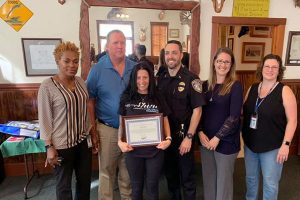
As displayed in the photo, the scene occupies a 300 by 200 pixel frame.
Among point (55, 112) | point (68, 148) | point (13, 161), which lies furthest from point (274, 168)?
point (13, 161)

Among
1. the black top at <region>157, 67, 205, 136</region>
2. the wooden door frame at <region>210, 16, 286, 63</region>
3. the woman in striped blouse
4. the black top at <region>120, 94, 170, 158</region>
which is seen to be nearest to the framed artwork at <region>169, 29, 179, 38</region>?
→ the wooden door frame at <region>210, 16, 286, 63</region>

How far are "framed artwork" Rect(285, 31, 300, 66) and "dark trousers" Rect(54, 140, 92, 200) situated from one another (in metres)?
2.65

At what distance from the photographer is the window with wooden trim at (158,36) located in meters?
2.50

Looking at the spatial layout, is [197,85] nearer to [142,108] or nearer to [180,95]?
[180,95]

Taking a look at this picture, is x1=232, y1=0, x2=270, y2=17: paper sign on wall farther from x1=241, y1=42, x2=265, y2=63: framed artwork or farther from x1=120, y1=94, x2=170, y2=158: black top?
x1=241, y1=42, x2=265, y2=63: framed artwork

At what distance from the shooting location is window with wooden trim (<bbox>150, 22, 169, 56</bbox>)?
2.50m

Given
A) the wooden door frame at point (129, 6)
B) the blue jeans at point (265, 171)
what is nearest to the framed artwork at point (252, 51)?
the wooden door frame at point (129, 6)

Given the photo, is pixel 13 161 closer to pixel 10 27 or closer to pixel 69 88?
pixel 10 27

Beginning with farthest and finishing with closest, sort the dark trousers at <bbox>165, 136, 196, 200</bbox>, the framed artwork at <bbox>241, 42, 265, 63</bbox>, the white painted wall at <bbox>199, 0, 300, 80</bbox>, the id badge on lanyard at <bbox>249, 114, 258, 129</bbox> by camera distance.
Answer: the framed artwork at <bbox>241, 42, 265, 63</bbox> → the white painted wall at <bbox>199, 0, 300, 80</bbox> → the dark trousers at <bbox>165, 136, 196, 200</bbox> → the id badge on lanyard at <bbox>249, 114, 258, 129</bbox>

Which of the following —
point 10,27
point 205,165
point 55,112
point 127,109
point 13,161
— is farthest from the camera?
point 13,161

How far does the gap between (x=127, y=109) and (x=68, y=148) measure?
1.65 ft

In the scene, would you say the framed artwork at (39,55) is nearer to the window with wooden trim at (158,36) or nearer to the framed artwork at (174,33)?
the window with wooden trim at (158,36)

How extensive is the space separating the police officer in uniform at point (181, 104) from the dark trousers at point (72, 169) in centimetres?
69

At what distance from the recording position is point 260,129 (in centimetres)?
176
